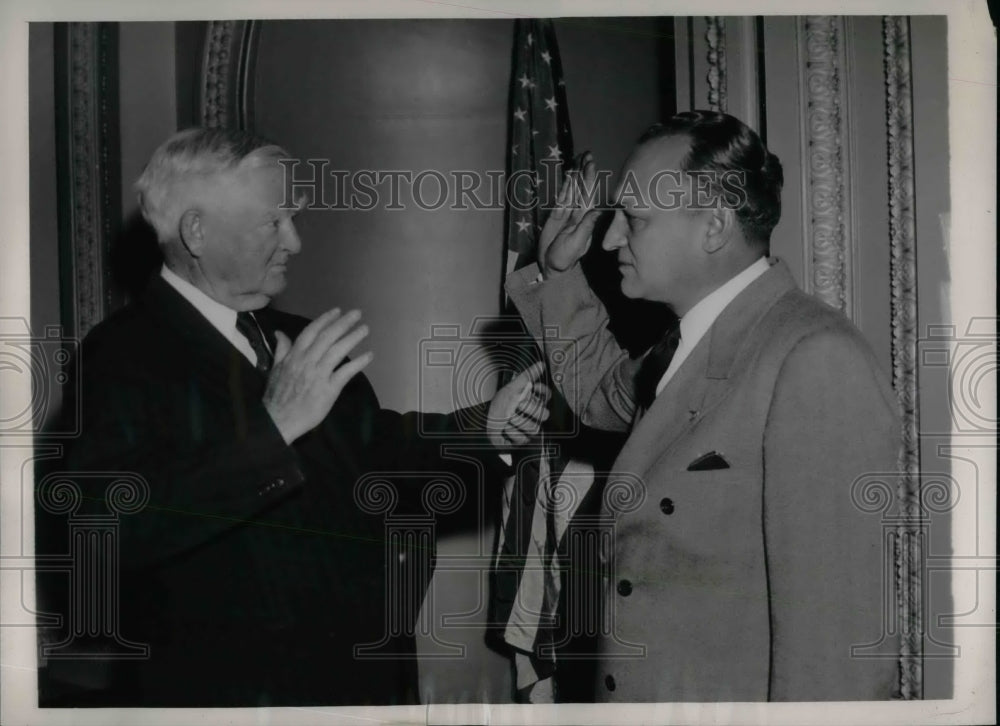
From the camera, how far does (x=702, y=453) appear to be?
270 centimetres

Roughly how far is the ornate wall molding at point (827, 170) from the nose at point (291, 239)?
4.29 feet

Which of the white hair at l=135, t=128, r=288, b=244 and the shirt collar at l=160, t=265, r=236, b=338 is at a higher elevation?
the white hair at l=135, t=128, r=288, b=244

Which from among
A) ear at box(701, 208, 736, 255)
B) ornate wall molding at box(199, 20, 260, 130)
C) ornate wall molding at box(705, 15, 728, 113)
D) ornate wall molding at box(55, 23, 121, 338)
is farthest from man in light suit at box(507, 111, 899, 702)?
ornate wall molding at box(55, 23, 121, 338)

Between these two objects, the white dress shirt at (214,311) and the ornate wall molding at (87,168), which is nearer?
the white dress shirt at (214,311)

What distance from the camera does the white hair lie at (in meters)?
2.89

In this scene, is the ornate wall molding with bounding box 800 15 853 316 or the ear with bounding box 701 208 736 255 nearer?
the ear with bounding box 701 208 736 255

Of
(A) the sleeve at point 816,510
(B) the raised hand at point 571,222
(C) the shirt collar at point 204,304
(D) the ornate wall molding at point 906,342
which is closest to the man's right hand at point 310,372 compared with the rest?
(C) the shirt collar at point 204,304

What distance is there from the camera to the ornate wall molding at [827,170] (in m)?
2.92

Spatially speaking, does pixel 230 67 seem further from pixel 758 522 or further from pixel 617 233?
pixel 758 522

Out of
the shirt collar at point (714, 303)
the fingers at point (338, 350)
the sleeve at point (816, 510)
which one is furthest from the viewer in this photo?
the fingers at point (338, 350)

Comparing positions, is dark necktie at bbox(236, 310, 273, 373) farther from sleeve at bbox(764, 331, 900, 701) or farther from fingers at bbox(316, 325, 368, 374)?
sleeve at bbox(764, 331, 900, 701)

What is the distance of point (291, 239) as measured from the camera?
2.94 meters

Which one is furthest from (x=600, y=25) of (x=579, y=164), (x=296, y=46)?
(x=296, y=46)

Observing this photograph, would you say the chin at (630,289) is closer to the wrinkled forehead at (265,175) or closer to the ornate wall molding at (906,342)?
the ornate wall molding at (906,342)
